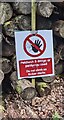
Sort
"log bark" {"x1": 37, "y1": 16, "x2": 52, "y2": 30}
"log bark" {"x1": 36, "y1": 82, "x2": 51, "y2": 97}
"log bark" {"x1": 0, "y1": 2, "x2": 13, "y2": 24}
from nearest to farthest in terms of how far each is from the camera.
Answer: "log bark" {"x1": 0, "y1": 2, "x2": 13, "y2": 24} < "log bark" {"x1": 37, "y1": 16, "x2": 52, "y2": 30} < "log bark" {"x1": 36, "y1": 82, "x2": 51, "y2": 97}

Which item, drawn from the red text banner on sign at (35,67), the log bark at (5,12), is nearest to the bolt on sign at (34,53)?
the red text banner on sign at (35,67)

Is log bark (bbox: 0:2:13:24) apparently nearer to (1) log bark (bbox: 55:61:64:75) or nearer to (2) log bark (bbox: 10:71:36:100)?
(2) log bark (bbox: 10:71:36:100)

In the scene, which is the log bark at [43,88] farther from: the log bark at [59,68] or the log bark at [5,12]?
the log bark at [5,12]

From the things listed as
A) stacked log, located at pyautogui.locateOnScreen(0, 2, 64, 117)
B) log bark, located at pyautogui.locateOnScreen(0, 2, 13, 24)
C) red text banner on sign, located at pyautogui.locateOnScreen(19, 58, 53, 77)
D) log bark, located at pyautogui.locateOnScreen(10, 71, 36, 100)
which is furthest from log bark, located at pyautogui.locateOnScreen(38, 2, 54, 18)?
log bark, located at pyautogui.locateOnScreen(10, 71, 36, 100)

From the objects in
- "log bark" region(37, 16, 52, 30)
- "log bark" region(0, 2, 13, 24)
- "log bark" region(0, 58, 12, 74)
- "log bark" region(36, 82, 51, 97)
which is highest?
"log bark" region(0, 2, 13, 24)

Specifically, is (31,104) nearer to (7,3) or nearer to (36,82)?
(36,82)

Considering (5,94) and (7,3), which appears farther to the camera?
(5,94)

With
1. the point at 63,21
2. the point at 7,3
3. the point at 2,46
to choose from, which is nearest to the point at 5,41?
the point at 2,46

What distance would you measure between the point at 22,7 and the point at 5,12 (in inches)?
6.5

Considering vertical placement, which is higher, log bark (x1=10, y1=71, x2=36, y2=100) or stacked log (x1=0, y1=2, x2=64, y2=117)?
stacked log (x1=0, y1=2, x2=64, y2=117)

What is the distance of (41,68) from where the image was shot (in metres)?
3.49

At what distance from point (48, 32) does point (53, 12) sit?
19 centimetres

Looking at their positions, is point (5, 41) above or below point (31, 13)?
below

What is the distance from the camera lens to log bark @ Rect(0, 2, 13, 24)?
10.7 feet
